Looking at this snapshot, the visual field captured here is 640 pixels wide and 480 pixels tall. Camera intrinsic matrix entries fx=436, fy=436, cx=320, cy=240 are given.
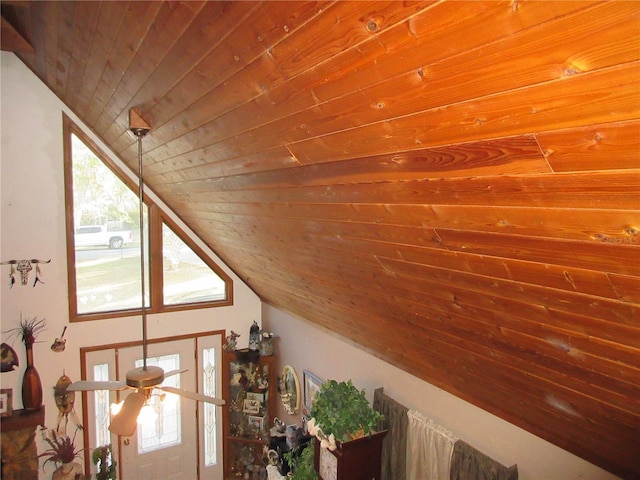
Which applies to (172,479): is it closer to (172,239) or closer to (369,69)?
(172,239)

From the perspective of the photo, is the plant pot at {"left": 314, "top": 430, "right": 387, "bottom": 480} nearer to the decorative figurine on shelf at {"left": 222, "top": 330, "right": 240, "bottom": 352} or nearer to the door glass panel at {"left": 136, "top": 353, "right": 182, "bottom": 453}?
the decorative figurine on shelf at {"left": 222, "top": 330, "right": 240, "bottom": 352}

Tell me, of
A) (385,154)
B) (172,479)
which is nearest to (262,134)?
(385,154)

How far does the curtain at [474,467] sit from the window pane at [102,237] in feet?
12.0

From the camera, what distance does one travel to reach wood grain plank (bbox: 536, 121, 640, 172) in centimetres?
83

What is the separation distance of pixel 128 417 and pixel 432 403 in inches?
76.6

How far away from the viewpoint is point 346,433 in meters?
3.04

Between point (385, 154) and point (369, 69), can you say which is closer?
point (369, 69)

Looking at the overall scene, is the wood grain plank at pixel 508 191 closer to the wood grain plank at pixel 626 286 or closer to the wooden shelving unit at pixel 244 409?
the wood grain plank at pixel 626 286

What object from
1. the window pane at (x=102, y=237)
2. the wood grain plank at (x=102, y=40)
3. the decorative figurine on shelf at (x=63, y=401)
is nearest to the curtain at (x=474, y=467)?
the wood grain plank at (x=102, y=40)

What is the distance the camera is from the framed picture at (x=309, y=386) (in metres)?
4.54

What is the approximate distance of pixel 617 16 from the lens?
0.70 m

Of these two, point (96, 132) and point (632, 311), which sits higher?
point (96, 132)

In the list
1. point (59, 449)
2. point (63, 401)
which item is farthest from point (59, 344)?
point (59, 449)

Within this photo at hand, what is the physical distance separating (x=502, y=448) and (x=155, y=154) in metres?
2.88
